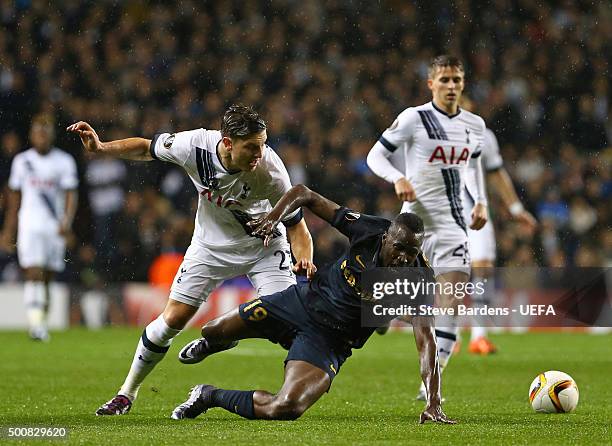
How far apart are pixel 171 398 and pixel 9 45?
12.8 metres

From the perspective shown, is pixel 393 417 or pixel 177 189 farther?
pixel 177 189

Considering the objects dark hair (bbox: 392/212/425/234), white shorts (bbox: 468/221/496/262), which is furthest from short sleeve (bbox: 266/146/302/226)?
white shorts (bbox: 468/221/496/262)

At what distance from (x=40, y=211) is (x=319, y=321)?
8172mm

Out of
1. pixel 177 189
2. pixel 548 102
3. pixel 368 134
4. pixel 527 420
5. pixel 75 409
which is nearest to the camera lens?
pixel 527 420

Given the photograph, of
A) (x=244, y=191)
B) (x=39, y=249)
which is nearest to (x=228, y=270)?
(x=244, y=191)

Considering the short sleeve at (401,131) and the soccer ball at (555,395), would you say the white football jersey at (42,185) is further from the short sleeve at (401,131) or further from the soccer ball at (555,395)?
the soccer ball at (555,395)

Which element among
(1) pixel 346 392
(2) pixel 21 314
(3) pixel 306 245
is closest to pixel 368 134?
(2) pixel 21 314

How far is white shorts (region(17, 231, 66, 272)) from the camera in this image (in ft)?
45.9

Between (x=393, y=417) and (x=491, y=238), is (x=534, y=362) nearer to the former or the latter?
(x=491, y=238)

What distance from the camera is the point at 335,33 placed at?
70.0 feet

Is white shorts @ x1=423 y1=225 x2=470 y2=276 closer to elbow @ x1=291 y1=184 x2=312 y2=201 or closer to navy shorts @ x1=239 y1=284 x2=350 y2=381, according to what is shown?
navy shorts @ x1=239 y1=284 x2=350 y2=381

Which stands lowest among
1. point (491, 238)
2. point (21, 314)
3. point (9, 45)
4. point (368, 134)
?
point (21, 314)

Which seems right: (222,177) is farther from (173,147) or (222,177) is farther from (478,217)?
(478,217)

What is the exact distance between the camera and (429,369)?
20.0 ft
